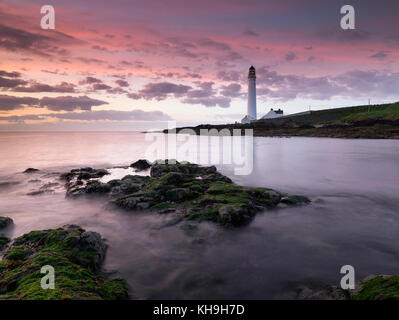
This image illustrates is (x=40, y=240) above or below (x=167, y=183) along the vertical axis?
below

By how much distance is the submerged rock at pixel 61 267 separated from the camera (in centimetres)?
395

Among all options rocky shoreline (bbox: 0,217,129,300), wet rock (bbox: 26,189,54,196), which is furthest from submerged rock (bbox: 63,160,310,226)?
rocky shoreline (bbox: 0,217,129,300)

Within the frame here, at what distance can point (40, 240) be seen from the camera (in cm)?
646

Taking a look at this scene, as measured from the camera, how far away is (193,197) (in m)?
11.1

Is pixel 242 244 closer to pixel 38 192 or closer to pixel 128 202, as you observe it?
pixel 128 202

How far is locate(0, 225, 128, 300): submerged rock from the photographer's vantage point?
13.0 ft

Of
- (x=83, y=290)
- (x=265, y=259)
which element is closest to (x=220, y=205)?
(x=265, y=259)

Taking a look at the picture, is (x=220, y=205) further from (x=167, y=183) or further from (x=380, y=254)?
(x=380, y=254)

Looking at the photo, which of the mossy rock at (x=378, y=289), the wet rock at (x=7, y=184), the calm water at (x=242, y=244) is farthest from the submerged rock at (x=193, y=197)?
the wet rock at (x=7, y=184)

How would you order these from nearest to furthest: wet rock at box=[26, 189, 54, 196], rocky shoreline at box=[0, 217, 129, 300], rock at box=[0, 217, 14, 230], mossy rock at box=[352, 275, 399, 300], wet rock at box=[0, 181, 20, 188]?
mossy rock at box=[352, 275, 399, 300], rocky shoreline at box=[0, 217, 129, 300], rock at box=[0, 217, 14, 230], wet rock at box=[26, 189, 54, 196], wet rock at box=[0, 181, 20, 188]

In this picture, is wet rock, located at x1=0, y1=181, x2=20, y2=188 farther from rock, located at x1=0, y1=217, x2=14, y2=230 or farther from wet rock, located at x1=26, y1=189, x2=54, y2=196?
rock, located at x1=0, y1=217, x2=14, y2=230

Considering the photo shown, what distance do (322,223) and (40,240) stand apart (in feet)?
31.6

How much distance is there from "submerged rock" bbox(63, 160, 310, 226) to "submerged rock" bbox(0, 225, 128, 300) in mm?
3693
